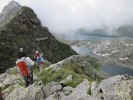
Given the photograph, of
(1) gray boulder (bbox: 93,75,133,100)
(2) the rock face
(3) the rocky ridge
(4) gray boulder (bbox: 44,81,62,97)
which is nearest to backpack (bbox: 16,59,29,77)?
(3) the rocky ridge

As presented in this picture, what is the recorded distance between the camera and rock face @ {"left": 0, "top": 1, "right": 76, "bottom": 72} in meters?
105

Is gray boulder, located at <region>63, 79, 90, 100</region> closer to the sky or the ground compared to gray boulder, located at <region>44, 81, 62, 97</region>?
closer to the sky

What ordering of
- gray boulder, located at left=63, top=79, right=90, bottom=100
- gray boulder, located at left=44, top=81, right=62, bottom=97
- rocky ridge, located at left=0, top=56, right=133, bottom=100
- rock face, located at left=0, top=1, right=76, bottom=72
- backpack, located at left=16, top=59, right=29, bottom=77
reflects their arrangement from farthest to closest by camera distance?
rock face, located at left=0, top=1, right=76, bottom=72
backpack, located at left=16, top=59, right=29, bottom=77
gray boulder, located at left=44, top=81, right=62, bottom=97
gray boulder, located at left=63, top=79, right=90, bottom=100
rocky ridge, located at left=0, top=56, right=133, bottom=100

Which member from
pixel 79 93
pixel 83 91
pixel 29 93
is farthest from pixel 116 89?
pixel 29 93

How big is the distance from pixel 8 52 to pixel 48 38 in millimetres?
54748

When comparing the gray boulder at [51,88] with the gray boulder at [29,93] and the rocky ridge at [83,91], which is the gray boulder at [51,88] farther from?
the gray boulder at [29,93]

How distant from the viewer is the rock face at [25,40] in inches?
4129

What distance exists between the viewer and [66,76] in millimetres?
41594

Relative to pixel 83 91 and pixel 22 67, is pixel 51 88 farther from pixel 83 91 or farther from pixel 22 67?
pixel 83 91

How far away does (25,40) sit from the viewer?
130 metres

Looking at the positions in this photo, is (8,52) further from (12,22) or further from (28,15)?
(28,15)

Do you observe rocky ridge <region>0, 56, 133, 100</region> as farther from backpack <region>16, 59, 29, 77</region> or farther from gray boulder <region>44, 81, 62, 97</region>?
backpack <region>16, 59, 29, 77</region>

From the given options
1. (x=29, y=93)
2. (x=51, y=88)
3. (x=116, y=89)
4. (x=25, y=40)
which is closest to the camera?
(x=116, y=89)

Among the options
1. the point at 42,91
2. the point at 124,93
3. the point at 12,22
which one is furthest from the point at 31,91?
the point at 12,22
